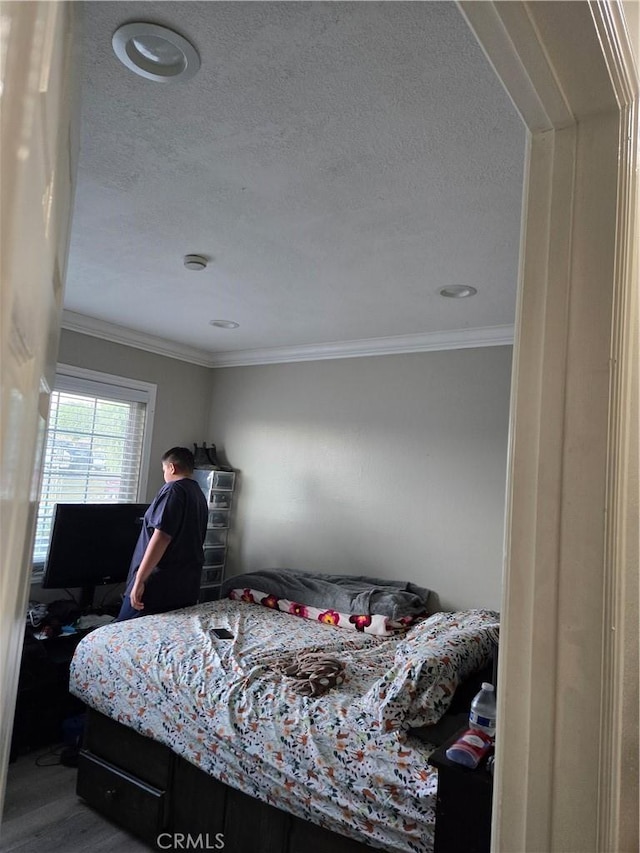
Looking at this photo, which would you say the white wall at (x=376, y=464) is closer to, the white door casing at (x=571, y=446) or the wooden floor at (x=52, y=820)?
the wooden floor at (x=52, y=820)

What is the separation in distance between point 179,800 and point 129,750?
0.35 m

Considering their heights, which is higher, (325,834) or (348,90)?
(348,90)

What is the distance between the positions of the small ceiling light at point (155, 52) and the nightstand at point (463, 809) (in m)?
1.87

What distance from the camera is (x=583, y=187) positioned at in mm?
758

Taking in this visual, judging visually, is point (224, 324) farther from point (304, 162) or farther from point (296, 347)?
point (304, 162)

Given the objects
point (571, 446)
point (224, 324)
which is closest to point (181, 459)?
point (224, 324)

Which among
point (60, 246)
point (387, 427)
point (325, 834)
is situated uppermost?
point (387, 427)

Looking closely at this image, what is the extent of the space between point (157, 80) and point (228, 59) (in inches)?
8.4

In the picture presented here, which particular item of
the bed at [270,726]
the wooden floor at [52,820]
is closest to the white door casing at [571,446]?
the bed at [270,726]

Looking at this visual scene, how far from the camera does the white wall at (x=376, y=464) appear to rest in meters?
3.48

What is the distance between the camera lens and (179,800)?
2.29 meters

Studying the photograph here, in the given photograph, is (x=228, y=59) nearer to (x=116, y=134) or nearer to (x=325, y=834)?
(x=116, y=134)

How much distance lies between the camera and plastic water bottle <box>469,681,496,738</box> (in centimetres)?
148

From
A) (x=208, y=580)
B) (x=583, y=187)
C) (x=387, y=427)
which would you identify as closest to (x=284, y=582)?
(x=208, y=580)
